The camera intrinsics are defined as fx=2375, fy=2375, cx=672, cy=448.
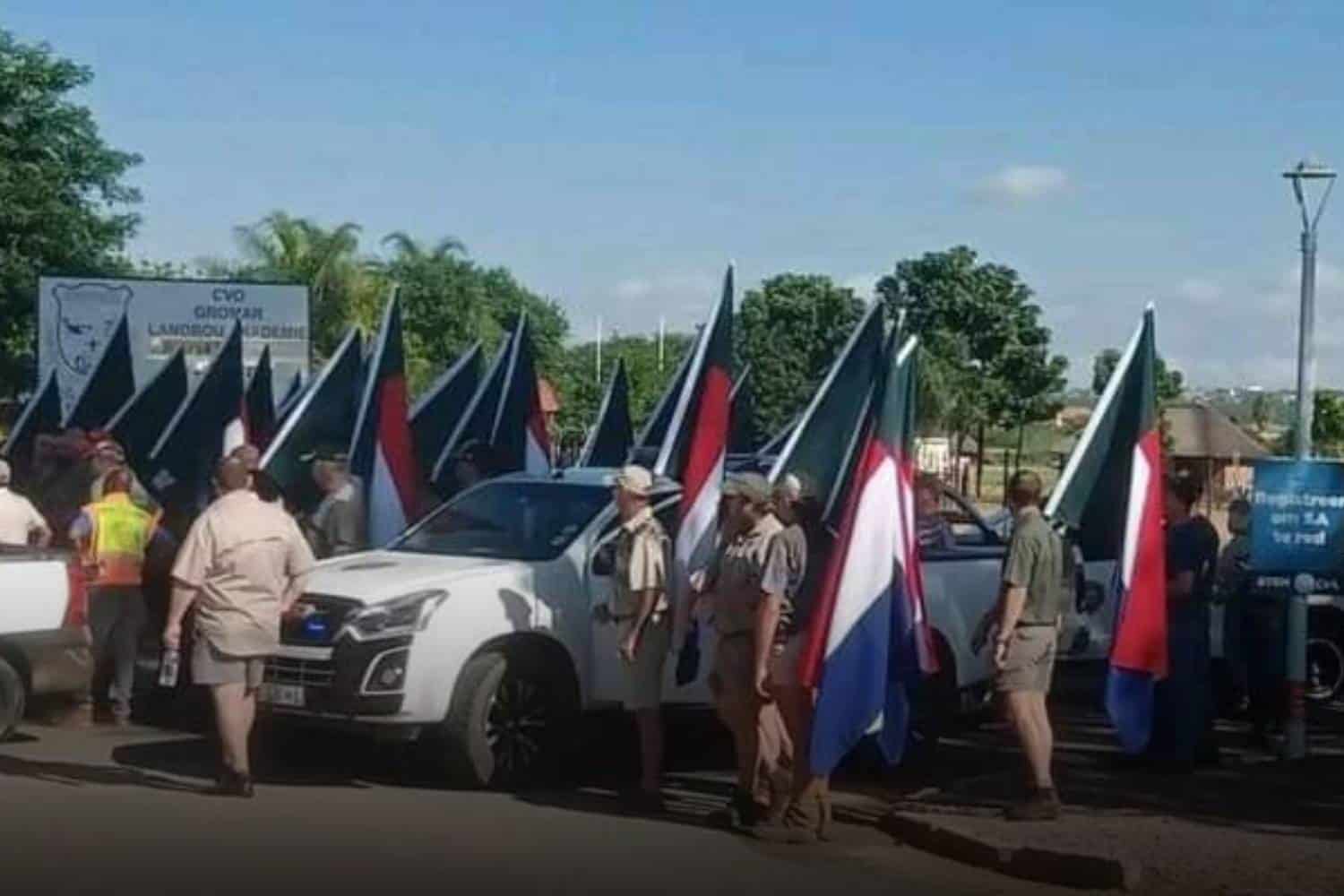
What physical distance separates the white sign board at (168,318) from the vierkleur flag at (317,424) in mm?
7116

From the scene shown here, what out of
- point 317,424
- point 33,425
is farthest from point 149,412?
point 33,425

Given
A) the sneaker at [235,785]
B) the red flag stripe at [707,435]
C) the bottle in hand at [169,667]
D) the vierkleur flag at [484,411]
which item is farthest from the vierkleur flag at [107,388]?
the sneaker at [235,785]

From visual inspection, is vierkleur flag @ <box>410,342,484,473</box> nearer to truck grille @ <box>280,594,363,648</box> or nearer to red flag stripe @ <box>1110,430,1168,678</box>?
truck grille @ <box>280,594,363,648</box>

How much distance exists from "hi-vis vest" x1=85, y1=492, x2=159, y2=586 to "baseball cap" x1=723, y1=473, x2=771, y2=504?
17.8 ft

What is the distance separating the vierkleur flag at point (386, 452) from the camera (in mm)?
17344

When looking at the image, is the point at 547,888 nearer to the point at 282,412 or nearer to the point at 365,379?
the point at 365,379

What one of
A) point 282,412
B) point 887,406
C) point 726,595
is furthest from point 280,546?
point 282,412

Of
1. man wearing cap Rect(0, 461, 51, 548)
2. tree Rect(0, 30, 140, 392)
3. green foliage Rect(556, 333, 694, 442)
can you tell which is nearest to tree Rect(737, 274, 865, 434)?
green foliage Rect(556, 333, 694, 442)

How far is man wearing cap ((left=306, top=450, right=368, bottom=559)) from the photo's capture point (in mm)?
16609

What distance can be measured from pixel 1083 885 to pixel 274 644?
4.81m

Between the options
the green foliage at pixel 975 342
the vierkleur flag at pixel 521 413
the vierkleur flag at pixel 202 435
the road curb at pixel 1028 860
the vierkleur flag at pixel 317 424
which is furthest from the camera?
the green foliage at pixel 975 342

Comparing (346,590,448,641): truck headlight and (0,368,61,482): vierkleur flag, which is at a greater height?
(0,368,61,482): vierkleur flag

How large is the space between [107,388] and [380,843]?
1031cm

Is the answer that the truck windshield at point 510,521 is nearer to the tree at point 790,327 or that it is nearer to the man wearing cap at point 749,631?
the man wearing cap at point 749,631
